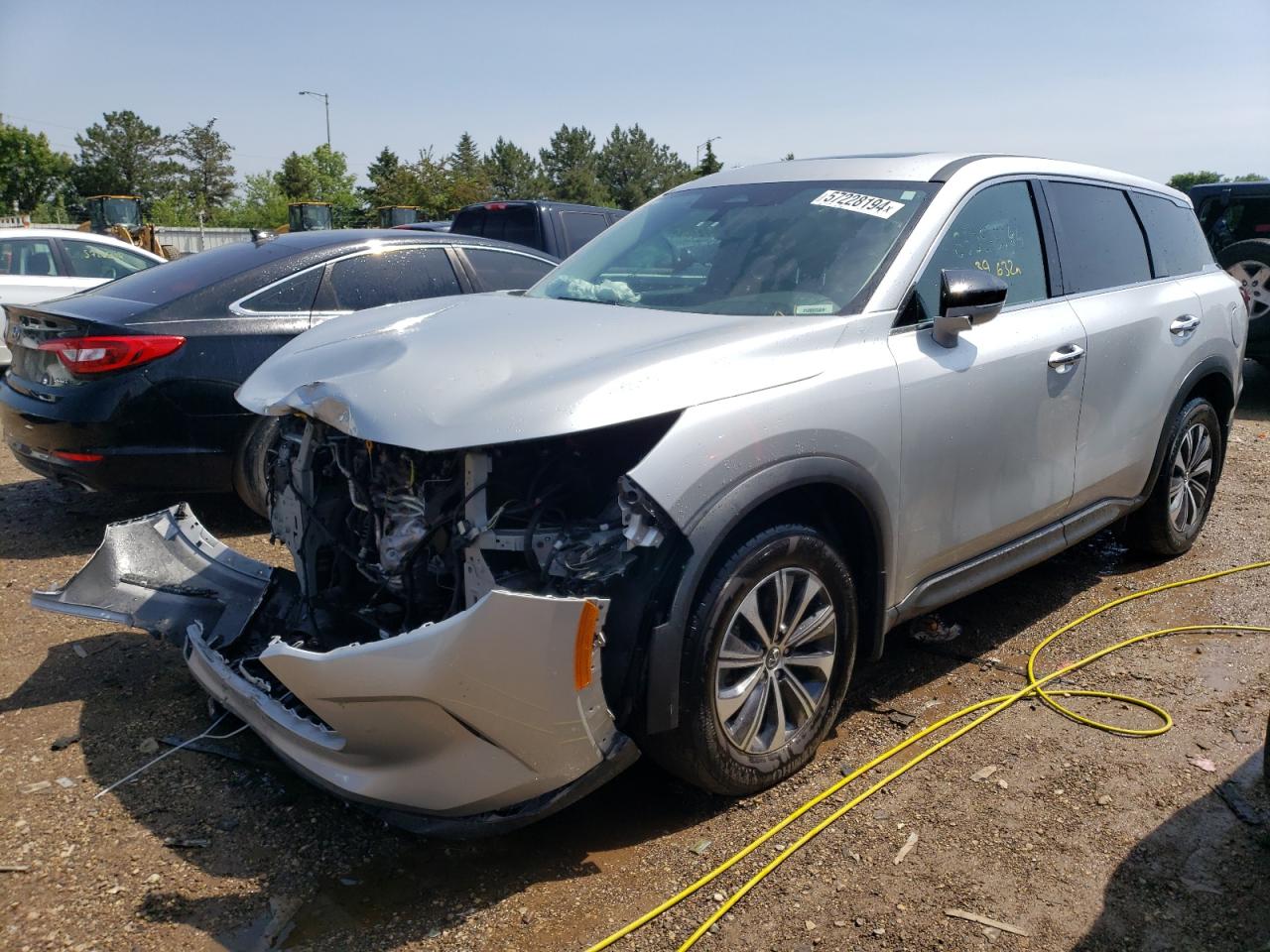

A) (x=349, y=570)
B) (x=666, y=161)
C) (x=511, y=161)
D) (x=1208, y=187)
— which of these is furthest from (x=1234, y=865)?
(x=666, y=161)

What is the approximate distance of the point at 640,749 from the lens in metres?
2.82

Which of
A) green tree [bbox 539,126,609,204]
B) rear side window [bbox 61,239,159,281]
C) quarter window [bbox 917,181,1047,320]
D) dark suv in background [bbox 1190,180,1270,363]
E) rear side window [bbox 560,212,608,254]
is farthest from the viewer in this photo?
green tree [bbox 539,126,609,204]

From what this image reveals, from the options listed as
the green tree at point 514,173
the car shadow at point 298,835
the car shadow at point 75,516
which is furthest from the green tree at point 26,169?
the car shadow at point 298,835

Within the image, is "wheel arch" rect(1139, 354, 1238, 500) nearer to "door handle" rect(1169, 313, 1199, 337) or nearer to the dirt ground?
A: "door handle" rect(1169, 313, 1199, 337)

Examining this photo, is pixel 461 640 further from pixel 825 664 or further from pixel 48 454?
pixel 48 454

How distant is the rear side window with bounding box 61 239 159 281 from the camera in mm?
10469

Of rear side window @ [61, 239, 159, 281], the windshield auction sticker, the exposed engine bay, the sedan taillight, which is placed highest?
the windshield auction sticker

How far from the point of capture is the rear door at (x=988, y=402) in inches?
133

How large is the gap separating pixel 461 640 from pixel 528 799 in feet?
1.87

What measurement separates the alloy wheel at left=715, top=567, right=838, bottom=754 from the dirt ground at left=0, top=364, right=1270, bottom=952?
0.88 feet

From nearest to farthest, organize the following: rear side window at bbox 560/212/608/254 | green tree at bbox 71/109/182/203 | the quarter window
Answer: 1. the quarter window
2. rear side window at bbox 560/212/608/254
3. green tree at bbox 71/109/182/203

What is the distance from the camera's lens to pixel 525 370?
2.86 metres

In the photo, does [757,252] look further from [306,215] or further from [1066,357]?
[306,215]

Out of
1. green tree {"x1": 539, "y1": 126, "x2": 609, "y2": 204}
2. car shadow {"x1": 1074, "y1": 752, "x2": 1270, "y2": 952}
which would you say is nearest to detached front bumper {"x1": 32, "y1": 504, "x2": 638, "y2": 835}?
car shadow {"x1": 1074, "y1": 752, "x2": 1270, "y2": 952}
